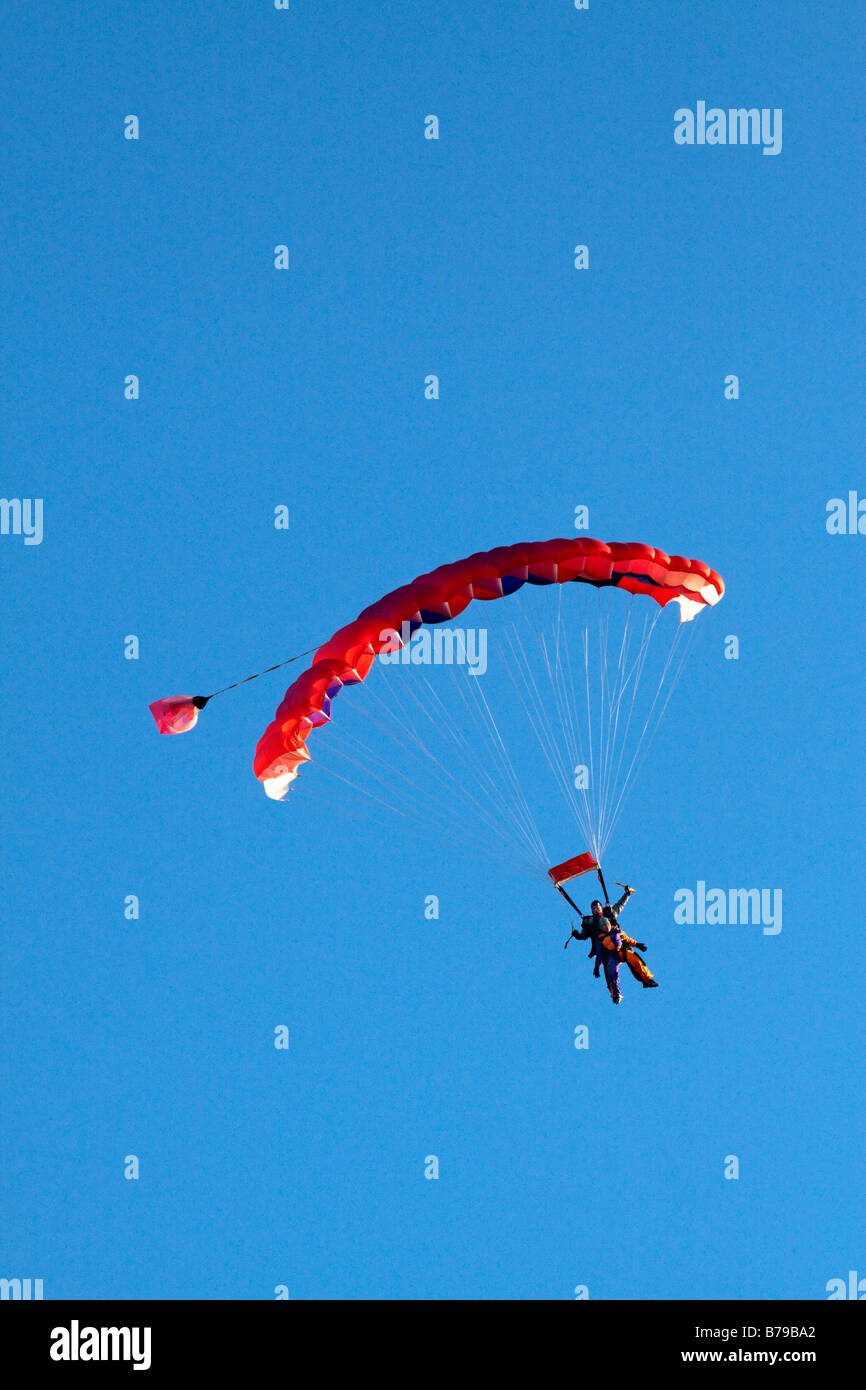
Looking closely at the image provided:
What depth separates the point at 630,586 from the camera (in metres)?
15.8

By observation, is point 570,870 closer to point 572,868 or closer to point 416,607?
point 572,868

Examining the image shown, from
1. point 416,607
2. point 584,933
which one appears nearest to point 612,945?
point 584,933

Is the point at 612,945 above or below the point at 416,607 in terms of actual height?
below

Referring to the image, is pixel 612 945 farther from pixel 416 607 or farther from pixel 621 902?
pixel 416 607

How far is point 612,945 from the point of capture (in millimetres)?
15328

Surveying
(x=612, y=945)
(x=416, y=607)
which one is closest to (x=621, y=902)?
(x=612, y=945)

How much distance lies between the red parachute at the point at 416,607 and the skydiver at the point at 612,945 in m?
2.96

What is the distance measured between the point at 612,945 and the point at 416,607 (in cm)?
355

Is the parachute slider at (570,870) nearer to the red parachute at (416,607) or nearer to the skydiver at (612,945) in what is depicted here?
the skydiver at (612,945)

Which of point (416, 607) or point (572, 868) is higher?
point (416, 607)
